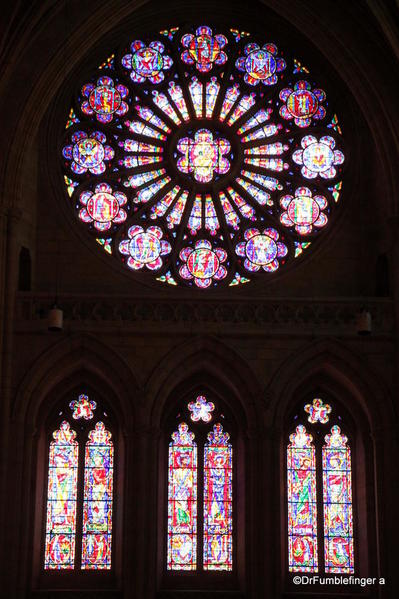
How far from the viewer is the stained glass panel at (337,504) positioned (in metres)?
21.0

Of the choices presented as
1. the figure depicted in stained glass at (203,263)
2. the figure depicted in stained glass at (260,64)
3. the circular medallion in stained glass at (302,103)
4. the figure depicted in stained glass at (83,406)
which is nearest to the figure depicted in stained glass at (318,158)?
the circular medallion in stained glass at (302,103)

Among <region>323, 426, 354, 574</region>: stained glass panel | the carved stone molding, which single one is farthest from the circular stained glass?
<region>323, 426, 354, 574</region>: stained glass panel

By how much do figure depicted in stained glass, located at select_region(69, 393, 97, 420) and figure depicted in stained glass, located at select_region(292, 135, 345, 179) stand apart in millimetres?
5517

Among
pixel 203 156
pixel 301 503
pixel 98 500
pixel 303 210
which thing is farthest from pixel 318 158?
pixel 98 500

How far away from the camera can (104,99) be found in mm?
23656

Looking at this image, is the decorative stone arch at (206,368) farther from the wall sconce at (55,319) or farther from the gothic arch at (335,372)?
the wall sconce at (55,319)

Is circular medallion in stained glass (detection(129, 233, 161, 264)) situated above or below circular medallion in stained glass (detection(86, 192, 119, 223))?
below

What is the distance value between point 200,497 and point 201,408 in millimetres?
1453

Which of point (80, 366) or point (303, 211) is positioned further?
point (303, 211)

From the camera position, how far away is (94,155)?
917 inches

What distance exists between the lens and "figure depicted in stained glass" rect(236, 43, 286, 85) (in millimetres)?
23969

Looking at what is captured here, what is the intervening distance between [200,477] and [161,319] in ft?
8.54

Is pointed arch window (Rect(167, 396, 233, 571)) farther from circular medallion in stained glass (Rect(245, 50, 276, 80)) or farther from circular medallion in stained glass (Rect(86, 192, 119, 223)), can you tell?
circular medallion in stained glass (Rect(245, 50, 276, 80))

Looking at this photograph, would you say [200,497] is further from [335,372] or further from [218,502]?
[335,372]
